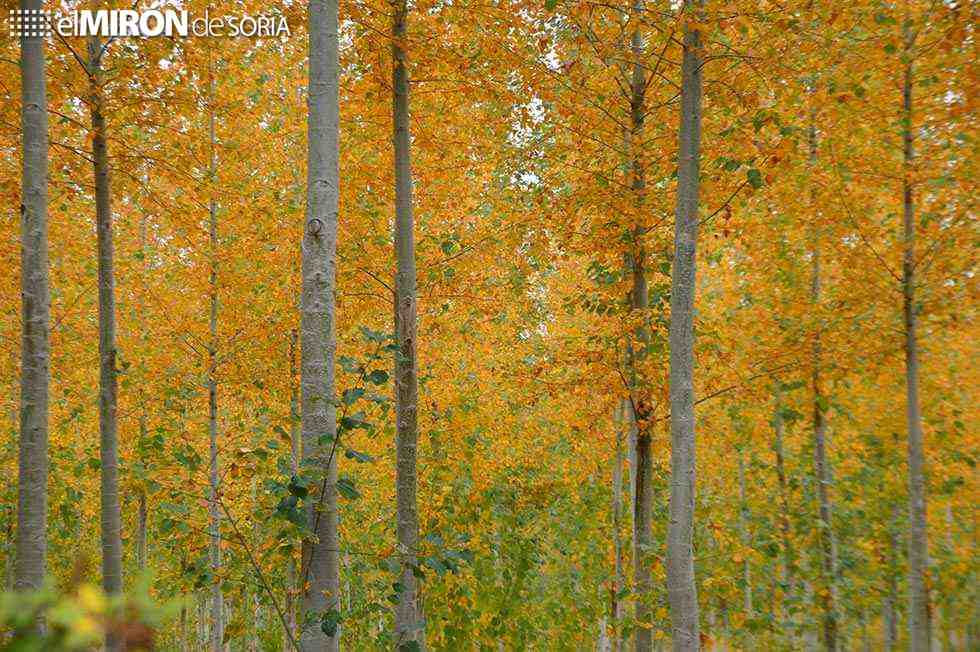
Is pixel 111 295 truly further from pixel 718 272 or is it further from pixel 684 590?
pixel 718 272

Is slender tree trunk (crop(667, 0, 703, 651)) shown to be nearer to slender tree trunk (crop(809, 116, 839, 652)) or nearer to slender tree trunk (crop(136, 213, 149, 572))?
slender tree trunk (crop(809, 116, 839, 652))

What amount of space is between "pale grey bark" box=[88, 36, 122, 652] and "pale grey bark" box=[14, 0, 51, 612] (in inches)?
51.2

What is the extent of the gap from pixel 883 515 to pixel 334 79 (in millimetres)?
11805

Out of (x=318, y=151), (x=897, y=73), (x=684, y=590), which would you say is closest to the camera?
(x=318, y=151)

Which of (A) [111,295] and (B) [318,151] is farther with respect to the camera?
(A) [111,295]

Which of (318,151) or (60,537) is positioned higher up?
(318,151)

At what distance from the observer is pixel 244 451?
12.2 feet

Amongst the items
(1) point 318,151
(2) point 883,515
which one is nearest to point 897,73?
(1) point 318,151

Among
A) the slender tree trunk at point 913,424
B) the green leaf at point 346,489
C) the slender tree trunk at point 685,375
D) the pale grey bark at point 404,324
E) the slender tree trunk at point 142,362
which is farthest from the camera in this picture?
the slender tree trunk at point 142,362

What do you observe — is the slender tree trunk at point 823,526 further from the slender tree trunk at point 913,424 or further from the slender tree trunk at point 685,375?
the slender tree trunk at point 685,375

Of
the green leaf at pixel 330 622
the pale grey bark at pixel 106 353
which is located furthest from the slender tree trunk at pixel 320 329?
the pale grey bark at pixel 106 353

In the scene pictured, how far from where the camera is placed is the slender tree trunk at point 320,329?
3.30 meters

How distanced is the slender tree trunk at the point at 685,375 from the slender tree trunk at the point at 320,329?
2.05 metres

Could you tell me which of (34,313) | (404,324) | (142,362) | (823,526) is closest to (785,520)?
(823,526)
